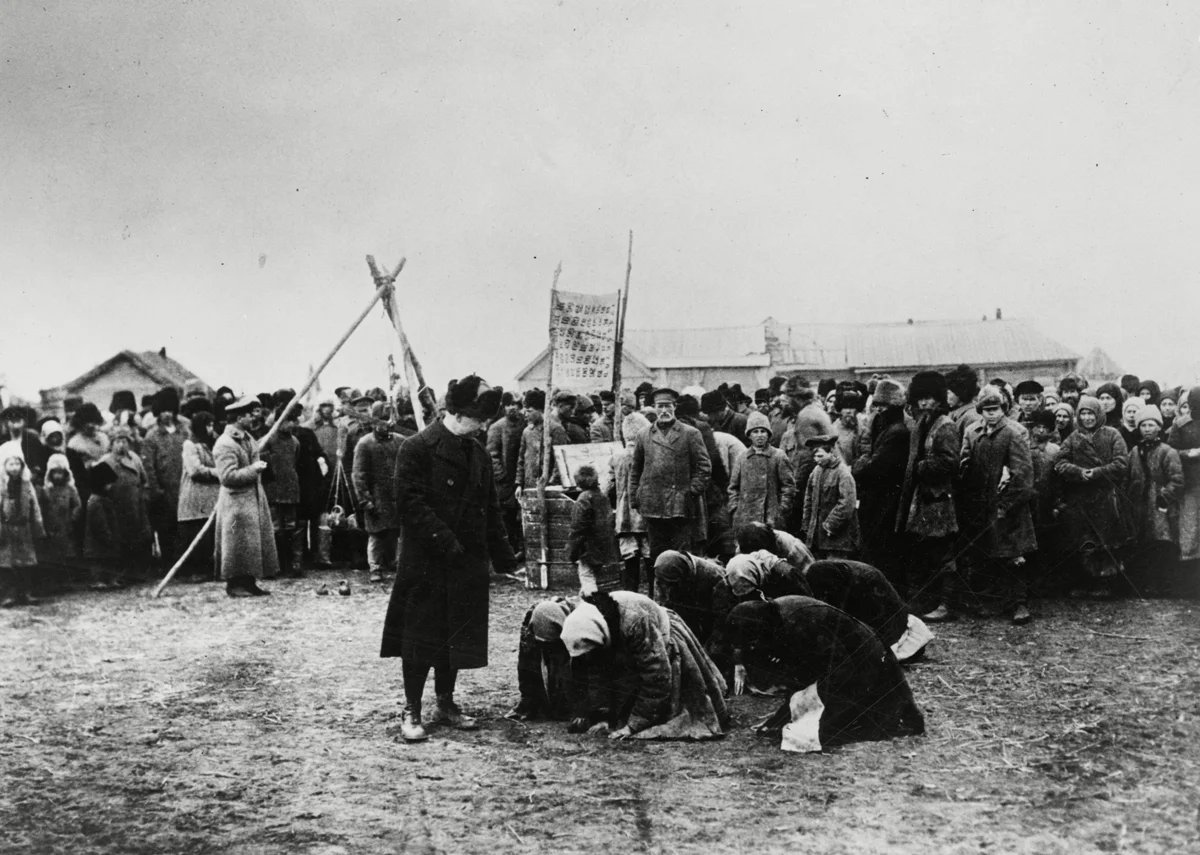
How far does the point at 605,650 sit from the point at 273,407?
8893 mm

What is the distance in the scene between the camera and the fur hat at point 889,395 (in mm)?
8898

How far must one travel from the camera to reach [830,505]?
8758mm

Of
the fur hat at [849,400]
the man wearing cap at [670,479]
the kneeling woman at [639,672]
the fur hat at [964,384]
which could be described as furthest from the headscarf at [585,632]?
the fur hat at [849,400]

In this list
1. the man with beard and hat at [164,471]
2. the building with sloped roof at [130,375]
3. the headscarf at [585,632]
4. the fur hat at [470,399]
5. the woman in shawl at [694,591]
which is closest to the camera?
the headscarf at [585,632]

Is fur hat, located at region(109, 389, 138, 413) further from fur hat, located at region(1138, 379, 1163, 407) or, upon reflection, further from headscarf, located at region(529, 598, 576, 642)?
fur hat, located at region(1138, 379, 1163, 407)

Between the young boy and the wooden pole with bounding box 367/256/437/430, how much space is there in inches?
196

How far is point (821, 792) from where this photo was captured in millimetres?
4879

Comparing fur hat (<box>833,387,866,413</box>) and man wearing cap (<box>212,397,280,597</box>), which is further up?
fur hat (<box>833,387,866,413</box>)

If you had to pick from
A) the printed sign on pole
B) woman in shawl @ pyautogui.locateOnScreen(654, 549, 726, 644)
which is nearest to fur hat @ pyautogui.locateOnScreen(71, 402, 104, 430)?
the printed sign on pole

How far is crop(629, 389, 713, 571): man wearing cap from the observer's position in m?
9.36

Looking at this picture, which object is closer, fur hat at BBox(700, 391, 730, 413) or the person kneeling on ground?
the person kneeling on ground

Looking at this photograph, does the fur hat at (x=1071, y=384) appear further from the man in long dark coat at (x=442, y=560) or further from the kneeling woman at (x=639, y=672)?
the man in long dark coat at (x=442, y=560)

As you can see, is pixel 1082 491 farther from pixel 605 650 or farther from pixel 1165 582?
pixel 605 650

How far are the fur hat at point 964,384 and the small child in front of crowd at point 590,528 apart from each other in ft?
10.7
